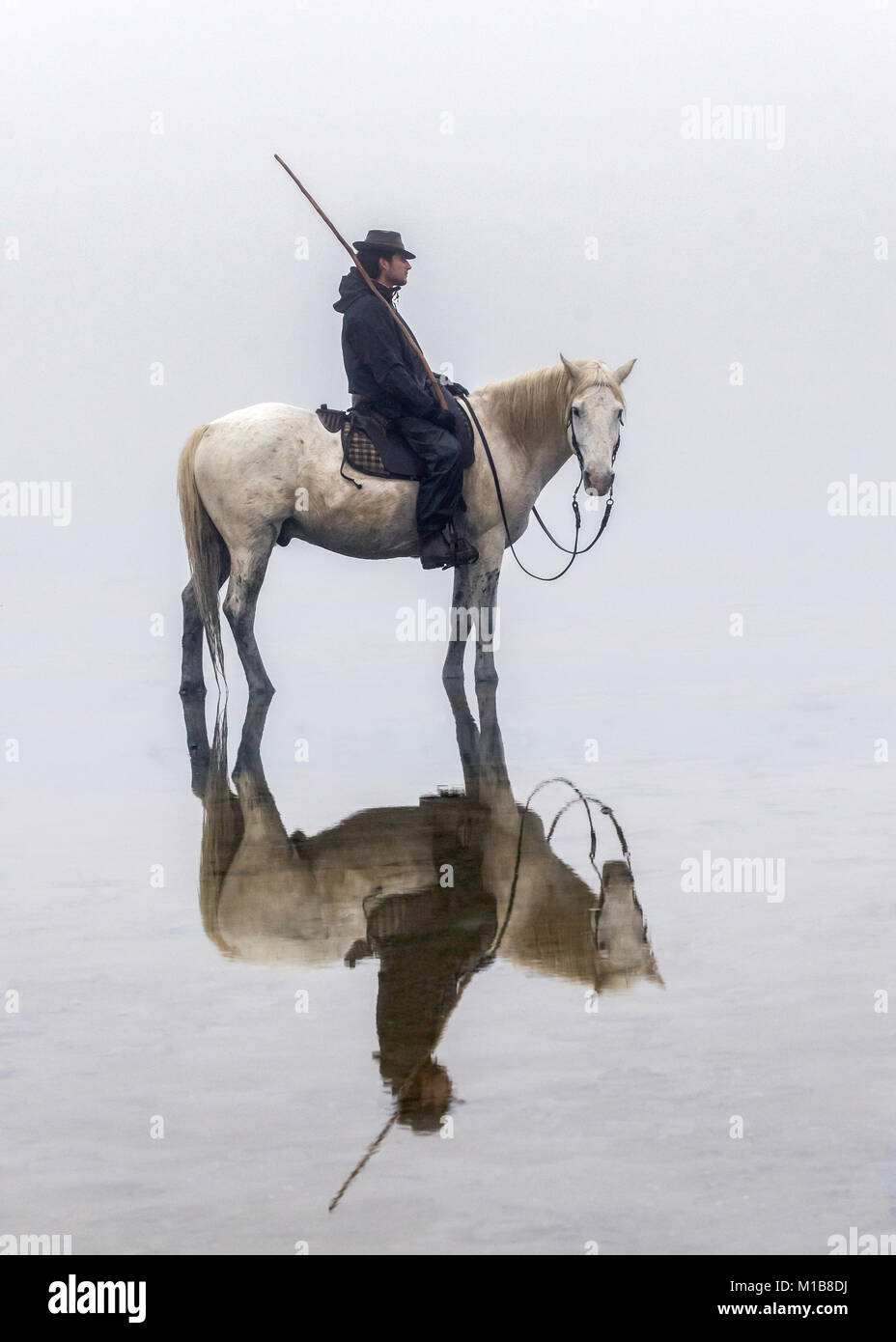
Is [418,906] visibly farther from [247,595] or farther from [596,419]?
[247,595]

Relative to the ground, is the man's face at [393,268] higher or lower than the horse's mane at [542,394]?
higher

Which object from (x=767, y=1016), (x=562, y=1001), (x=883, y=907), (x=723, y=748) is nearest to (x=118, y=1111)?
(x=562, y=1001)

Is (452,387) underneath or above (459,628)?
above

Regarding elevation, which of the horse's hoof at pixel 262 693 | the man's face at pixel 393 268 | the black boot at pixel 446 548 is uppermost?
the man's face at pixel 393 268

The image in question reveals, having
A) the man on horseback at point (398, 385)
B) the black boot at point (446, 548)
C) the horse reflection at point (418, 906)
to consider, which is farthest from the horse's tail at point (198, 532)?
the horse reflection at point (418, 906)

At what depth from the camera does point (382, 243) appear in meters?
11.1

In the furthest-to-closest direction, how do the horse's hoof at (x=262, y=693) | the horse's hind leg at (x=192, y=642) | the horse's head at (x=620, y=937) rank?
the horse's hind leg at (x=192, y=642), the horse's hoof at (x=262, y=693), the horse's head at (x=620, y=937)

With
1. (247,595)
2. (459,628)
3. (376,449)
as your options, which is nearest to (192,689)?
(247,595)

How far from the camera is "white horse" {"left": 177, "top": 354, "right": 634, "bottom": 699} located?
1077 centimetres

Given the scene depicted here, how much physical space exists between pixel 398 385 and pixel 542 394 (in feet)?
3.14

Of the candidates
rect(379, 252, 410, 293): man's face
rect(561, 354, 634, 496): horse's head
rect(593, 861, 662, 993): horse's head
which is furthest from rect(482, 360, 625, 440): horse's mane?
rect(593, 861, 662, 993): horse's head

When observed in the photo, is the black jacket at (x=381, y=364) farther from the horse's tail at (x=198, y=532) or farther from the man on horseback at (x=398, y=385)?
the horse's tail at (x=198, y=532)

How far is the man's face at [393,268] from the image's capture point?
11086mm

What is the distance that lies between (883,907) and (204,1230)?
2.99 meters
